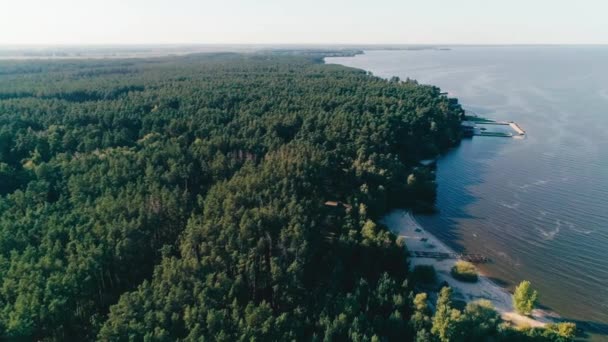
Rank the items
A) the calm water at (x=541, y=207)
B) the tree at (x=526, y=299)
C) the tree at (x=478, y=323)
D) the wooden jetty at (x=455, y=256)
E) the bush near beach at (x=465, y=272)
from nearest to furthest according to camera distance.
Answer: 1. the tree at (x=478, y=323)
2. the tree at (x=526, y=299)
3. the bush near beach at (x=465, y=272)
4. the calm water at (x=541, y=207)
5. the wooden jetty at (x=455, y=256)

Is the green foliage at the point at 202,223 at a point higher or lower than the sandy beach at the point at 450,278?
higher

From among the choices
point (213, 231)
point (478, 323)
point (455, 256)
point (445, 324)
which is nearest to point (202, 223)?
point (213, 231)

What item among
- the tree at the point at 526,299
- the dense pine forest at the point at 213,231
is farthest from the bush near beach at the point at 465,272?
the dense pine forest at the point at 213,231

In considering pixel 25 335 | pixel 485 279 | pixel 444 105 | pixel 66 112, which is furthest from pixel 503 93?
pixel 25 335

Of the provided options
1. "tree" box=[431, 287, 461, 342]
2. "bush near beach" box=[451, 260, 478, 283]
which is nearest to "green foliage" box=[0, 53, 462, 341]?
Answer: "tree" box=[431, 287, 461, 342]

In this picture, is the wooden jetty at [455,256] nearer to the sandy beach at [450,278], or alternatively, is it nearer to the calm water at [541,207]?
the sandy beach at [450,278]

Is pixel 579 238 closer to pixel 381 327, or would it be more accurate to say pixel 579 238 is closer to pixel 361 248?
pixel 361 248
